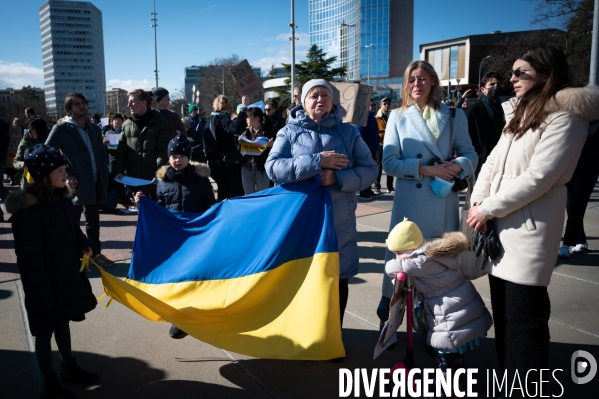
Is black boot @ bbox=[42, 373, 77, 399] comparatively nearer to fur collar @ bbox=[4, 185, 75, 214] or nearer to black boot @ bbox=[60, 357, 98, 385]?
black boot @ bbox=[60, 357, 98, 385]

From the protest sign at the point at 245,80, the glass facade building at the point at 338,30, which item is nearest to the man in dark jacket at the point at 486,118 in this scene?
the protest sign at the point at 245,80

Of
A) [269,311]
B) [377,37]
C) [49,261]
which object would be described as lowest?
[269,311]

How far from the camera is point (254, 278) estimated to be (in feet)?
10.9

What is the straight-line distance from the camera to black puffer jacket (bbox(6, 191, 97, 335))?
2.90 m

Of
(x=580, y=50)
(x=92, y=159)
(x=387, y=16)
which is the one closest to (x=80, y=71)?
(x=387, y=16)

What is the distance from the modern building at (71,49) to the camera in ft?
457

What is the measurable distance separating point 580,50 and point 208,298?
34.5m

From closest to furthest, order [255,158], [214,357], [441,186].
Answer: [441,186], [214,357], [255,158]

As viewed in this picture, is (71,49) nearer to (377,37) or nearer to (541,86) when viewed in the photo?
Answer: (377,37)

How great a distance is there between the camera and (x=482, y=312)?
295 centimetres

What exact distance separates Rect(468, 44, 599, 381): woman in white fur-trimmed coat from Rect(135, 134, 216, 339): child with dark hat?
8.26 ft

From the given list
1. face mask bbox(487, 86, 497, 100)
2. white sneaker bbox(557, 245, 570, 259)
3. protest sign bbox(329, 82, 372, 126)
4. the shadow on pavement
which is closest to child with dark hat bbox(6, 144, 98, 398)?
the shadow on pavement

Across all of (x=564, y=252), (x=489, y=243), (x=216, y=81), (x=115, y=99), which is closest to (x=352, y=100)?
(x=564, y=252)

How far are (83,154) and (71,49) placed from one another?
524ft
